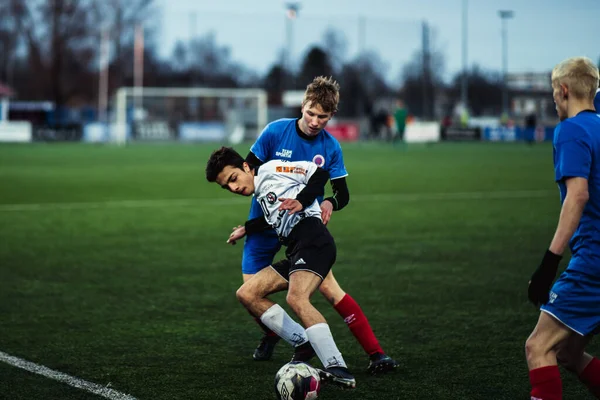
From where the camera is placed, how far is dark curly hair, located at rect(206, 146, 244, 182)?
527 cm

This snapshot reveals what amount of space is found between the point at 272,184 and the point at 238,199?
1236 cm

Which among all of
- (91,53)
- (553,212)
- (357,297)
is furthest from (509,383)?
(91,53)

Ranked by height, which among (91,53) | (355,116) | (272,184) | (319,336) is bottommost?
(319,336)

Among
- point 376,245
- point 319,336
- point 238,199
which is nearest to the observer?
point 319,336

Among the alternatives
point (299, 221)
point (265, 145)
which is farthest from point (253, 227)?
point (265, 145)

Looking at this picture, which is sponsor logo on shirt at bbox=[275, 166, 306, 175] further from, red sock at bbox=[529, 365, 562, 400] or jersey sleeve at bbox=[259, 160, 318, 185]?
red sock at bbox=[529, 365, 562, 400]

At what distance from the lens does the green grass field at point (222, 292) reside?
5543 millimetres

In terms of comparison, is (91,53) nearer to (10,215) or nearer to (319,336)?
(10,215)

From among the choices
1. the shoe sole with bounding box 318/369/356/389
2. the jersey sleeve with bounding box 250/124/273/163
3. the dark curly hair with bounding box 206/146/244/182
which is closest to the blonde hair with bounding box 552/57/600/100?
the dark curly hair with bounding box 206/146/244/182

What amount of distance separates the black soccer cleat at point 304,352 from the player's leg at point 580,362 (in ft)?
5.51

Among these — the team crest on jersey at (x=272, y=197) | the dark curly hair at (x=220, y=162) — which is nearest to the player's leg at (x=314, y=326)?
the team crest on jersey at (x=272, y=197)

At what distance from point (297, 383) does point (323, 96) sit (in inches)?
68.2

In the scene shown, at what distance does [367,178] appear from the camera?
22.8 metres

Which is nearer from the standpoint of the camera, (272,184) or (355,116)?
(272,184)
